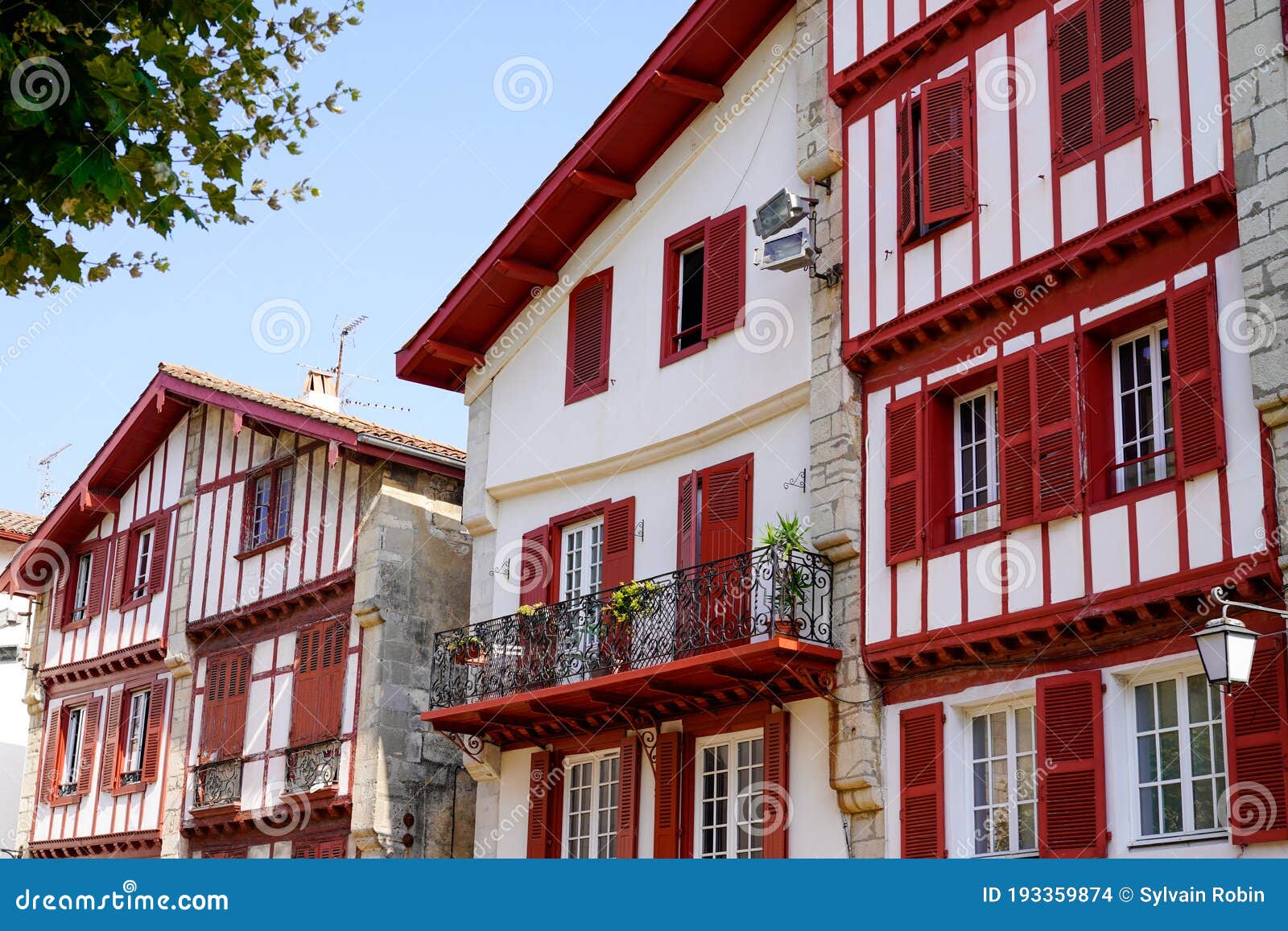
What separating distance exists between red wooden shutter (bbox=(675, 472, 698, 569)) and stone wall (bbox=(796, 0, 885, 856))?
182 centimetres

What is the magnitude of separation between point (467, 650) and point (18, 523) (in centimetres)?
1857

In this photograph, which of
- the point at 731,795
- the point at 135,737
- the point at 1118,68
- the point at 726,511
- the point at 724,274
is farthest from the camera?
the point at 135,737

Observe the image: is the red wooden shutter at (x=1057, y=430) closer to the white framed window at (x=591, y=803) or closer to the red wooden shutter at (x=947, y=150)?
the red wooden shutter at (x=947, y=150)

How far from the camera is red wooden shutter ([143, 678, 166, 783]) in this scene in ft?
84.7

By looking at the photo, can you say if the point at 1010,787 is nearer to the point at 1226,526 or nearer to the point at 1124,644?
the point at 1124,644

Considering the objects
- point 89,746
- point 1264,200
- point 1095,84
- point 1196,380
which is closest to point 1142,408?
point 1196,380

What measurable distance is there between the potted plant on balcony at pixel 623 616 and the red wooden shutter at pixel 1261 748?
6321 millimetres

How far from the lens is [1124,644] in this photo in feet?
45.2

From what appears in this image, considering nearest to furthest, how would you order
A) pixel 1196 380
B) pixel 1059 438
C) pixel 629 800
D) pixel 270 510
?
pixel 1196 380
pixel 1059 438
pixel 629 800
pixel 270 510

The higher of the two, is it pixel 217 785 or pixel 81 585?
pixel 81 585

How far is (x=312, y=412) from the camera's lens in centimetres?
2391

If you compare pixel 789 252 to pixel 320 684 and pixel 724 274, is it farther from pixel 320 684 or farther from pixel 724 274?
pixel 320 684

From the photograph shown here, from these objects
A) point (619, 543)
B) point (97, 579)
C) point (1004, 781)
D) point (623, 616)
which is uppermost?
point (97, 579)

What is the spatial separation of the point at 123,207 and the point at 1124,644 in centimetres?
805
